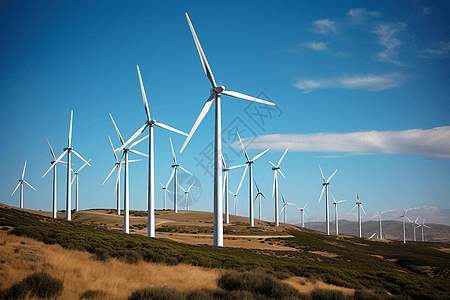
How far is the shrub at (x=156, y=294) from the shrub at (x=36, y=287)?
3.17 meters

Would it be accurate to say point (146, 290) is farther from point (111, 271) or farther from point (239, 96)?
point (239, 96)

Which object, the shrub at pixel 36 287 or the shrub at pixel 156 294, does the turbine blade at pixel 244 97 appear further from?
the shrub at pixel 36 287

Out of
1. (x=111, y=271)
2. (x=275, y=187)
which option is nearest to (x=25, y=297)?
(x=111, y=271)

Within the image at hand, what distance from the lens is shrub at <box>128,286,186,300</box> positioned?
13.3 meters

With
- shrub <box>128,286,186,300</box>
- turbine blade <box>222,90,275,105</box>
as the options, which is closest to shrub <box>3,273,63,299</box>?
shrub <box>128,286,186,300</box>

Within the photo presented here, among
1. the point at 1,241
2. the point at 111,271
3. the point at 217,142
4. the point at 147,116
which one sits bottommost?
the point at 111,271

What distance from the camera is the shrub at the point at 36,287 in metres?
12.5

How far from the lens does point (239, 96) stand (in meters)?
45.5

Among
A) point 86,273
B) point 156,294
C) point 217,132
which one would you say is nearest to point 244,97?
point 217,132

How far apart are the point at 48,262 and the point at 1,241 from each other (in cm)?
546

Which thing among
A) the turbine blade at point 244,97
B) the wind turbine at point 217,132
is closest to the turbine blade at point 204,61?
the wind turbine at point 217,132

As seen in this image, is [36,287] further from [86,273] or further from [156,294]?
[156,294]

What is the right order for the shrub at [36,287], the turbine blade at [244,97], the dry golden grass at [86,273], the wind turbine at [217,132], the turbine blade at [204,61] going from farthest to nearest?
1. the turbine blade at [244,97]
2. the turbine blade at [204,61]
3. the wind turbine at [217,132]
4. the dry golden grass at [86,273]
5. the shrub at [36,287]

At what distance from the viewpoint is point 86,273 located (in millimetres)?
16219
